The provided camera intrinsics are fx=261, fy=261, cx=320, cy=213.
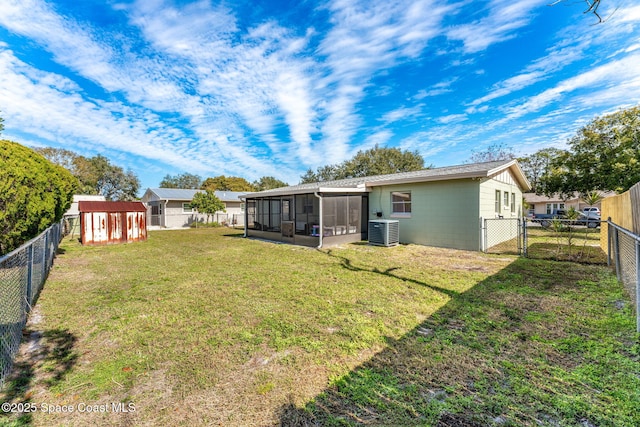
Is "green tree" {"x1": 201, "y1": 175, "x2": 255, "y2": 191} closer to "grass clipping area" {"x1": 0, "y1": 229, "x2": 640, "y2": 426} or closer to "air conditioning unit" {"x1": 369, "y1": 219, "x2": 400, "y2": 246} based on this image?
"air conditioning unit" {"x1": 369, "y1": 219, "x2": 400, "y2": 246}

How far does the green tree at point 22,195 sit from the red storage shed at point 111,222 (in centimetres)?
543

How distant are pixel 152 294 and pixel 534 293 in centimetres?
682

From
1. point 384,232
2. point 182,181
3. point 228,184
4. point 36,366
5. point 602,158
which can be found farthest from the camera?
point 182,181

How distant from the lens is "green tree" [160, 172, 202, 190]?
189 feet

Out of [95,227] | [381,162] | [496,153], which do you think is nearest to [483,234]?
[95,227]

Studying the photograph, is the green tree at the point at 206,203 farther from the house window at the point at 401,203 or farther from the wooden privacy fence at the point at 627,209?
the wooden privacy fence at the point at 627,209

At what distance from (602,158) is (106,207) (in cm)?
2745

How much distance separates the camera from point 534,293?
455 cm

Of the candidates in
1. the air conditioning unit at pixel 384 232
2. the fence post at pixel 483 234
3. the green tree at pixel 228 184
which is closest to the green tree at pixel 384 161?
the green tree at pixel 228 184

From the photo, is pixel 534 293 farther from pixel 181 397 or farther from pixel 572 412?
pixel 181 397

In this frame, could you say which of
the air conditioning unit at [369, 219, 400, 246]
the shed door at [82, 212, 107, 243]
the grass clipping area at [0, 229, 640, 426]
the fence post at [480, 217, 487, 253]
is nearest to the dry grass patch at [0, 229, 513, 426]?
the grass clipping area at [0, 229, 640, 426]

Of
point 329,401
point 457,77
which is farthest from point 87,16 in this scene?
point 457,77

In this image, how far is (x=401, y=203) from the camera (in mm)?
10961

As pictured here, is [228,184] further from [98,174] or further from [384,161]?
[384,161]
